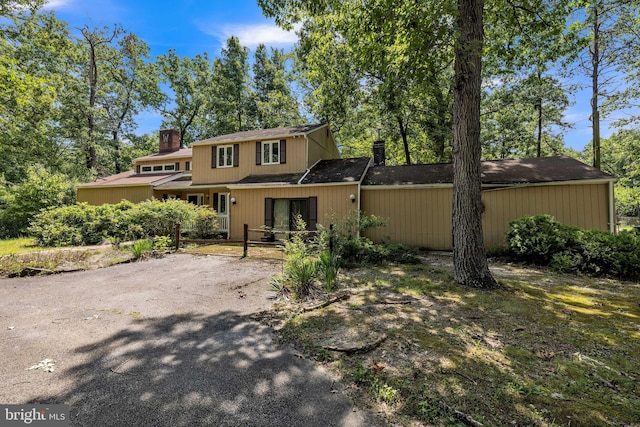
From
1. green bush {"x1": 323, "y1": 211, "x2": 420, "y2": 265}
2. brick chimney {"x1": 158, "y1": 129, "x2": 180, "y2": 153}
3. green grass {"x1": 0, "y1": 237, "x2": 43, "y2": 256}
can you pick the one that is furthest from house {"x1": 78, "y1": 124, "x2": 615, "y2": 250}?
green grass {"x1": 0, "y1": 237, "x2": 43, "y2": 256}

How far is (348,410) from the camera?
2135 mm

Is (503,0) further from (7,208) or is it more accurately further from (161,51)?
(161,51)

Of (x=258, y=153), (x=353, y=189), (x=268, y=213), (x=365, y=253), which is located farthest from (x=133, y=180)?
(x=365, y=253)

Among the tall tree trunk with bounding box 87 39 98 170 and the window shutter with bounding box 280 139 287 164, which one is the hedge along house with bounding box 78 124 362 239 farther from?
the tall tree trunk with bounding box 87 39 98 170

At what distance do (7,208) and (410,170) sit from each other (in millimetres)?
20265

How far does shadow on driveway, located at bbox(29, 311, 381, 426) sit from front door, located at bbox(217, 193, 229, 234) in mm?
11667

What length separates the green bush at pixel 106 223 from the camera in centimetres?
1047

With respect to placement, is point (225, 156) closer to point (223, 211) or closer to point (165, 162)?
point (223, 211)

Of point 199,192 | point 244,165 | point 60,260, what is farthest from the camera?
point 199,192

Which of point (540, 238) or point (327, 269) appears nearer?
Answer: point (327, 269)

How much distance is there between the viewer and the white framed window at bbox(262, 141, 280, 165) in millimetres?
14147

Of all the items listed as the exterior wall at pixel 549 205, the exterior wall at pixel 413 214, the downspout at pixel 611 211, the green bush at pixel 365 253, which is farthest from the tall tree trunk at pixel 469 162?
the downspout at pixel 611 211

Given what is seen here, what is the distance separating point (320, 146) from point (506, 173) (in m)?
8.83

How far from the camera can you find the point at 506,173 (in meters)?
10.8
